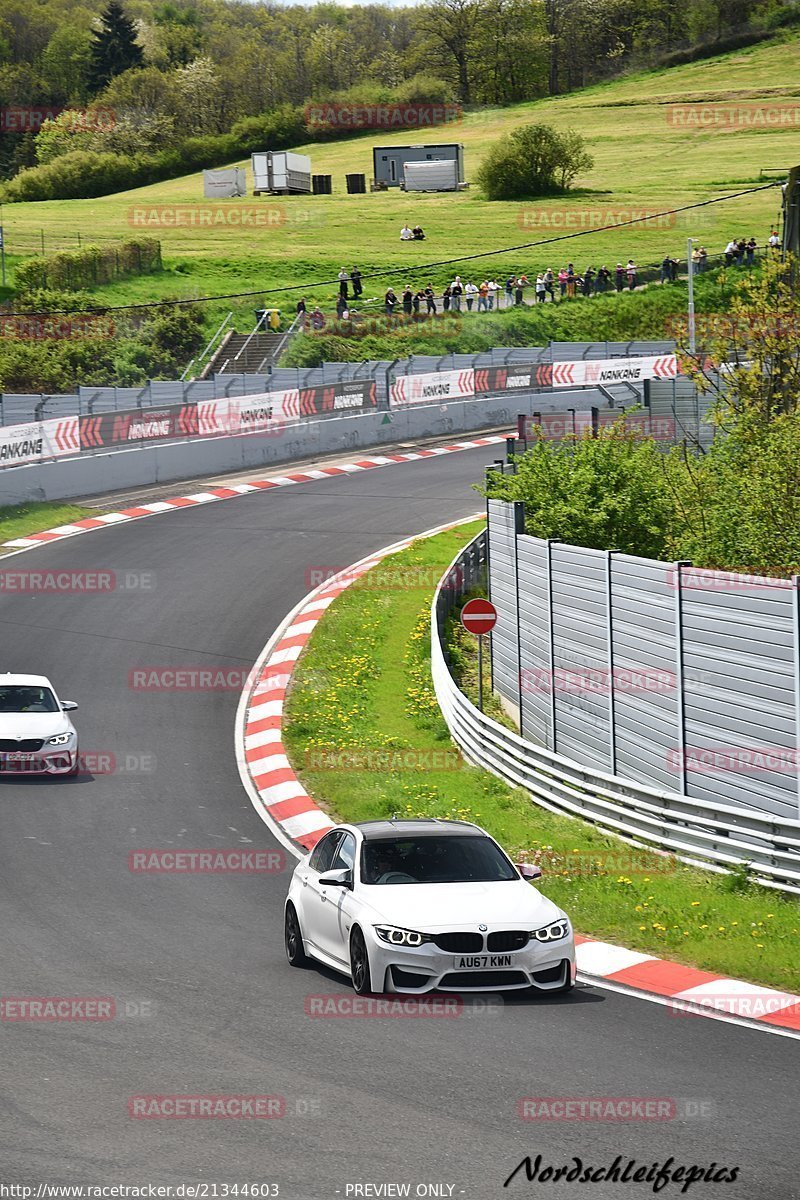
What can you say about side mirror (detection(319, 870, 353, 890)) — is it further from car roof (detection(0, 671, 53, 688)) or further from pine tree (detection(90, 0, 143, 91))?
pine tree (detection(90, 0, 143, 91))

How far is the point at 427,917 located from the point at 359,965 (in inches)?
26.3

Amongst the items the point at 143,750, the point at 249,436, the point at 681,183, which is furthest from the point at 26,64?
the point at 143,750

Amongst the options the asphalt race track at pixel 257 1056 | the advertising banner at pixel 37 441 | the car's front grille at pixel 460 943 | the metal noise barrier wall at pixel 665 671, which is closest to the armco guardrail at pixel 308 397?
the advertising banner at pixel 37 441

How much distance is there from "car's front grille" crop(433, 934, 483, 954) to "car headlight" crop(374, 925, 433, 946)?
0.31 ft

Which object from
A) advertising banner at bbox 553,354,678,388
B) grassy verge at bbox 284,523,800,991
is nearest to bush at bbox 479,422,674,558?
grassy verge at bbox 284,523,800,991

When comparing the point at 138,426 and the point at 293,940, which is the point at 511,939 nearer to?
the point at 293,940

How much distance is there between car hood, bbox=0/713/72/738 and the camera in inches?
765

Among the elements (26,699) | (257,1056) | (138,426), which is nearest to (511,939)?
(257,1056)

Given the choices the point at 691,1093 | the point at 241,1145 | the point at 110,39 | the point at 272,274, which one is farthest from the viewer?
the point at 110,39

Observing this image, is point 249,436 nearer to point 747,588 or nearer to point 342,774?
point 342,774

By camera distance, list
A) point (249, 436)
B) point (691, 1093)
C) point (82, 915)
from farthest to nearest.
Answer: point (249, 436), point (82, 915), point (691, 1093)

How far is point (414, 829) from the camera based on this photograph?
12180 mm

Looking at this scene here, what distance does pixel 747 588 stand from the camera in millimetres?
14727

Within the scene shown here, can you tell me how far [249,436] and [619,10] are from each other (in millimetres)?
154362
